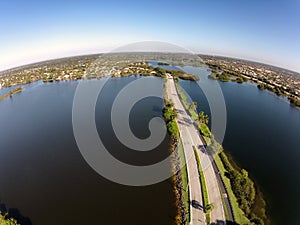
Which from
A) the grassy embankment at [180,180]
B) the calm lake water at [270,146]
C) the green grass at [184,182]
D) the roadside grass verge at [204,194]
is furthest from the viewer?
the calm lake water at [270,146]

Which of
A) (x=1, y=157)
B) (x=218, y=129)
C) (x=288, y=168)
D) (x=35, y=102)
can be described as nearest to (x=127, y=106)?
(x=218, y=129)

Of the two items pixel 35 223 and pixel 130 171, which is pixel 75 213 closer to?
pixel 35 223

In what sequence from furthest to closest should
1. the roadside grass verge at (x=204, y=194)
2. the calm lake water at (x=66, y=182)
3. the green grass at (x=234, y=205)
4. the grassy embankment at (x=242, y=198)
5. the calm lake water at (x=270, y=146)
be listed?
1. the calm lake water at (x=270, y=146)
2. the calm lake water at (x=66, y=182)
3. the grassy embankment at (x=242, y=198)
4. the roadside grass verge at (x=204, y=194)
5. the green grass at (x=234, y=205)

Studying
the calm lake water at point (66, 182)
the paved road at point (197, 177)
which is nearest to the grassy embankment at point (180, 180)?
the paved road at point (197, 177)


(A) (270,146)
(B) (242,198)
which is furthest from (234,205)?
(A) (270,146)

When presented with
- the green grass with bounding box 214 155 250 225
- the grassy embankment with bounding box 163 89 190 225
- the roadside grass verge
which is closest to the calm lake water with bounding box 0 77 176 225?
the grassy embankment with bounding box 163 89 190 225

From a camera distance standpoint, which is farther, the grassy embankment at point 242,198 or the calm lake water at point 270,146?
the calm lake water at point 270,146

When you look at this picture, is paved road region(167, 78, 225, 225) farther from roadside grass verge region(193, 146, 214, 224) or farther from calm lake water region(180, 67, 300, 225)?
calm lake water region(180, 67, 300, 225)

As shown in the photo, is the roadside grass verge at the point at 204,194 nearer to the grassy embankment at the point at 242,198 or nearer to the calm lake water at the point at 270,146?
the grassy embankment at the point at 242,198
